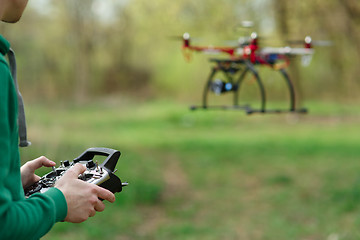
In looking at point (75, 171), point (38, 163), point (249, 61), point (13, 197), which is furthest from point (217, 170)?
point (13, 197)

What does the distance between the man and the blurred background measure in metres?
2.29

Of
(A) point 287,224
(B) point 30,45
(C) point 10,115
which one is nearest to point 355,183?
(A) point 287,224

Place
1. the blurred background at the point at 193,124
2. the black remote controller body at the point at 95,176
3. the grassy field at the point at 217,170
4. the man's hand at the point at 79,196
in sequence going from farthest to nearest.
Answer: the blurred background at the point at 193,124, the grassy field at the point at 217,170, the black remote controller body at the point at 95,176, the man's hand at the point at 79,196

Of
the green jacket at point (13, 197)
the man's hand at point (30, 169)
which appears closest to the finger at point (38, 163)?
the man's hand at point (30, 169)

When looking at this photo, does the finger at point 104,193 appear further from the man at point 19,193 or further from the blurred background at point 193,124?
the blurred background at point 193,124

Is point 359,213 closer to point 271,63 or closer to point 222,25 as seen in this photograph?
point 222,25

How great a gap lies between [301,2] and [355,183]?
11.2 ft

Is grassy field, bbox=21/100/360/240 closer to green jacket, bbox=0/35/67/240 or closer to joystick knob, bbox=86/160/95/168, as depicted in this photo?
joystick knob, bbox=86/160/95/168

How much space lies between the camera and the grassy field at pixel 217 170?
7781 millimetres

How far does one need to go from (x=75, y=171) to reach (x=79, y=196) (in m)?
0.07

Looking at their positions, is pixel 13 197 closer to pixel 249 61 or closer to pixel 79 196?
pixel 79 196

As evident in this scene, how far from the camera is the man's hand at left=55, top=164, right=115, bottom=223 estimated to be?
3.82ft

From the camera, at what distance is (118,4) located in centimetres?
1695

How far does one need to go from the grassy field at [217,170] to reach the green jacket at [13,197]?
5986mm
